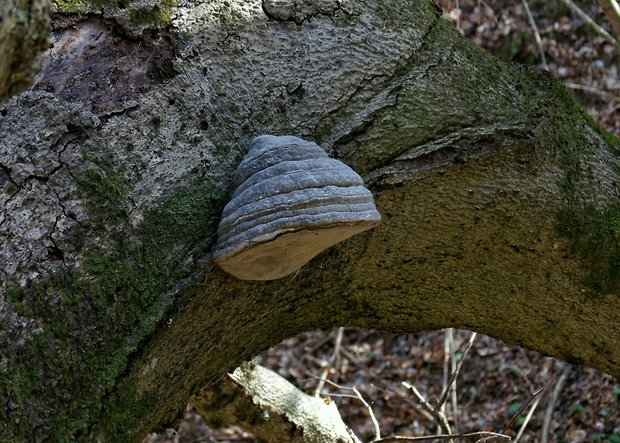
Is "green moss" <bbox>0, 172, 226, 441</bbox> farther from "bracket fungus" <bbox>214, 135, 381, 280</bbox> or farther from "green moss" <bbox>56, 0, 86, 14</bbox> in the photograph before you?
"green moss" <bbox>56, 0, 86, 14</bbox>

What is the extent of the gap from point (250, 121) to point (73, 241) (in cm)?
49

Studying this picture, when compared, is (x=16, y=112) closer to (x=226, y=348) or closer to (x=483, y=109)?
(x=226, y=348)

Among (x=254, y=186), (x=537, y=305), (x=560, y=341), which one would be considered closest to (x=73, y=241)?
(x=254, y=186)

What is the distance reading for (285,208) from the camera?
144cm

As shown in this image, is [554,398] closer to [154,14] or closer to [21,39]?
[154,14]

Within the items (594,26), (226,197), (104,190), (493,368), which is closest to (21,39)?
(104,190)

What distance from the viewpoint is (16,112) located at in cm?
150

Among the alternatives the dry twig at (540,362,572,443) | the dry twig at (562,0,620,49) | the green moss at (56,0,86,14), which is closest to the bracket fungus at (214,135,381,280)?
the green moss at (56,0,86,14)

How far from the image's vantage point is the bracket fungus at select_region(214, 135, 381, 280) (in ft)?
4.71

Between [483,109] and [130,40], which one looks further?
[483,109]

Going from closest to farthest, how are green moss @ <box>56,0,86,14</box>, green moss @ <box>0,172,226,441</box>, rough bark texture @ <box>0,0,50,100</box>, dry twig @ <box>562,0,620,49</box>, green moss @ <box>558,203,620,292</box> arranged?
rough bark texture @ <box>0,0,50,100</box> < green moss @ <box>0,172,226,441</box> < green moss @ <box>56,0,86,14</box> < green moss @ <box>558,203,620,292</box> < dry twig @ <box>562,0,620,49</box>

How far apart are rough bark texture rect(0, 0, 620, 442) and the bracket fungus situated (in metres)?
0.09

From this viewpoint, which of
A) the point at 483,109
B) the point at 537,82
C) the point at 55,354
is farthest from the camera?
the point at 537,82

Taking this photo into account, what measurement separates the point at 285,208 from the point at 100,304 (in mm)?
408
